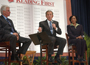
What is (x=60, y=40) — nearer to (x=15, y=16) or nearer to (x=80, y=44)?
(x=80, y=44)

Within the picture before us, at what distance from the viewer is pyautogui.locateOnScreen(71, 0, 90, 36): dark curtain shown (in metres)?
5.87

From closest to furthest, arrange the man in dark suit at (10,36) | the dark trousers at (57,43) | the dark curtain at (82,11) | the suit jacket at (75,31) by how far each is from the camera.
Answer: the man in dark suit at (10,36), the dark trousers at (57,43), the suit jacket at (75,31), the dark curtain at (82,11)

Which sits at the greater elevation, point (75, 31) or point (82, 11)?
point (82, 11)

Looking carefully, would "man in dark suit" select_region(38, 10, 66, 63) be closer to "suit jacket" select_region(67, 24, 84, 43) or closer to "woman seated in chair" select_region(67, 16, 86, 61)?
"woman seated in chair" select_region(67, 16, 86, 61)

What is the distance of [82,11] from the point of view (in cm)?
598

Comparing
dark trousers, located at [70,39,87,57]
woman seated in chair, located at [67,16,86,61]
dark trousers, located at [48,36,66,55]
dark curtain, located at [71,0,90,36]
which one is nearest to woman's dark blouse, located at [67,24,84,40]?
woman seated in chair, located at [67,16,86,61]

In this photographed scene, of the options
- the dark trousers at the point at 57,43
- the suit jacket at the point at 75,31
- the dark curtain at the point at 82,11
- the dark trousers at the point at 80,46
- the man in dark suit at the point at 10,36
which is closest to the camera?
the man in dark suit at the point at 10,36

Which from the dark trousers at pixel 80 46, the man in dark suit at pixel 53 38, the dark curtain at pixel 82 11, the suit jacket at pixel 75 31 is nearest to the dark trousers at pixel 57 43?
the man in dark suit at pixel 53 38

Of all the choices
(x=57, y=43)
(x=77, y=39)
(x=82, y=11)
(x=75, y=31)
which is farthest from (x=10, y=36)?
(x=82, y=11)

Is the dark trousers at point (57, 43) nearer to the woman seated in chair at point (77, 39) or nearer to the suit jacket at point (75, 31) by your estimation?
the woman seated in chair at point (77, 39)

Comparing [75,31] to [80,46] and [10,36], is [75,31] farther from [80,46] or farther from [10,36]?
[10,36]

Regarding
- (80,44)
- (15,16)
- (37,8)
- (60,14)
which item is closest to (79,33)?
(80,44)

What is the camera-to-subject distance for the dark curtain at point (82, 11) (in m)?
5.87

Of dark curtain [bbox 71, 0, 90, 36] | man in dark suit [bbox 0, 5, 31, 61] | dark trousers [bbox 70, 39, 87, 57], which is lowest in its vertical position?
dark trousers [bbox 70, 39, 87, 57]
